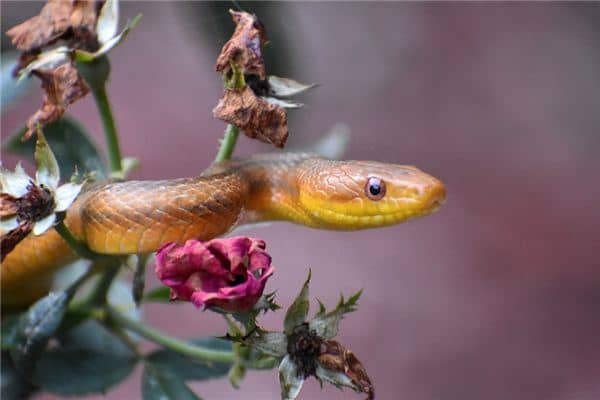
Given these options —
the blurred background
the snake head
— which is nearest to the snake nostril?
the snake head

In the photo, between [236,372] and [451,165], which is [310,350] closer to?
[236,372]

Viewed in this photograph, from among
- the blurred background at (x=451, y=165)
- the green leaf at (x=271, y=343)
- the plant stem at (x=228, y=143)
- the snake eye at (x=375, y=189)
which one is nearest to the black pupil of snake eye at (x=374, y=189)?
the snake eye at (x=375, y=189)

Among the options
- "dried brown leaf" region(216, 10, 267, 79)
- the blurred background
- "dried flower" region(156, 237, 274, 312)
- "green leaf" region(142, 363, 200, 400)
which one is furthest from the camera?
the blurred background

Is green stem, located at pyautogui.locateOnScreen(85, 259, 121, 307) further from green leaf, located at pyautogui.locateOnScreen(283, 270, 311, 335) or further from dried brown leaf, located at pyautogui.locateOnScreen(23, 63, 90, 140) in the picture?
green leaf, located at pyautogui.locateOnScreen(283, 270, 311, 335)

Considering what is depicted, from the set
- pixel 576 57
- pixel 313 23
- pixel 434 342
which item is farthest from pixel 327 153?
pixel 576 57

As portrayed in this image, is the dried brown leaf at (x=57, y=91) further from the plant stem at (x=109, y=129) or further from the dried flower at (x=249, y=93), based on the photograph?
the dried flower at (x=249, y=93)

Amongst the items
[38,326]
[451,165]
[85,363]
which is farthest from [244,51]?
[451,165]
